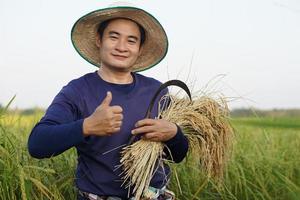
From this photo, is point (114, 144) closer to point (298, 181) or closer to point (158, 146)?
point (158, 146)

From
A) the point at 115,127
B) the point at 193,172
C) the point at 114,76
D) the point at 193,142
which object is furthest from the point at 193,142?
the point at 193,172

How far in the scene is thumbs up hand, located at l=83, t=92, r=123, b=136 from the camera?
209 centimetres

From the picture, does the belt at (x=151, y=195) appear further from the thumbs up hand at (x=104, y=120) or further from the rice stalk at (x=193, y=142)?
the thumbs up hand at (x=104, y=120)

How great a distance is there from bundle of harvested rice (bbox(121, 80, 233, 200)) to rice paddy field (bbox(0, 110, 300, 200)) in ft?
0.39

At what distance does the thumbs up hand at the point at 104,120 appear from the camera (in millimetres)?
2087

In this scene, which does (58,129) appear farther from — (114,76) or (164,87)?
(164,87)

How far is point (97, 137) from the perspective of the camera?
2395 mm

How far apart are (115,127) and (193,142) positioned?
0.67 metres

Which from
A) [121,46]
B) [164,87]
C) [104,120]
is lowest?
[104,120]

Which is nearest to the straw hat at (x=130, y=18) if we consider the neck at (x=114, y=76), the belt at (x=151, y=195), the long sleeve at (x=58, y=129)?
the neck at (x=114, y=76)

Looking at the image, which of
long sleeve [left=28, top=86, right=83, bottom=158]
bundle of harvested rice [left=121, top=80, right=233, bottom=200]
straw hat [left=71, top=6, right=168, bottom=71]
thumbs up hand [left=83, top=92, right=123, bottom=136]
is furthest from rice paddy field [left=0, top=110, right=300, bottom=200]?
straw hat [left=71, top=6, right=168, bottom=71]

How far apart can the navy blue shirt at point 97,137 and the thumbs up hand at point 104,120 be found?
136mm

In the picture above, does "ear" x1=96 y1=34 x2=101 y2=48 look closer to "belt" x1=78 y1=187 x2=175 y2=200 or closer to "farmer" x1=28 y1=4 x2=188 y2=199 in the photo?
"farmer" x1=28 y1=4 x2=188 y2=199

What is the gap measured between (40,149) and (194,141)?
0.80 meters
